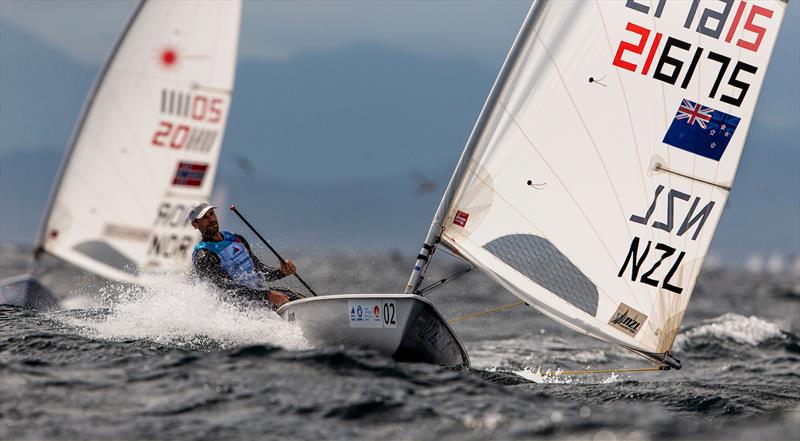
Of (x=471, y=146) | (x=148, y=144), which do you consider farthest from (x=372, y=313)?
(x=148, y=144)

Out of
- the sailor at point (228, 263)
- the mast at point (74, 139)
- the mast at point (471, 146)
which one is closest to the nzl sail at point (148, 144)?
the mast at point (74, 139)

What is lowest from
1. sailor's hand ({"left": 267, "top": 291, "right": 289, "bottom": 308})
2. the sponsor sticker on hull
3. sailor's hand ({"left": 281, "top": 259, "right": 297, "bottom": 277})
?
sailor's hand ({"left": 267, "top": 291, "right": 289, "bottom": 308})

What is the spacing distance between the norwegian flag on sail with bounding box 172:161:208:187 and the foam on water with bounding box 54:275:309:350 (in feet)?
16.1

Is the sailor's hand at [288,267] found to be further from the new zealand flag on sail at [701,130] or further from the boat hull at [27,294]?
the boat hull at [27,294]

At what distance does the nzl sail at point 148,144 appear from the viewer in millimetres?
12414

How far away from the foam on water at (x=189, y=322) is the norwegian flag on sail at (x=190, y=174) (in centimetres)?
489

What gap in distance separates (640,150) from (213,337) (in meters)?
3.42

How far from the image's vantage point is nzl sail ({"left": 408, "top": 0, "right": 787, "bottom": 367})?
23.8 ft

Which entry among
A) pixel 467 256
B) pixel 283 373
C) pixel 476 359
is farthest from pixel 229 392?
pixel 476 359

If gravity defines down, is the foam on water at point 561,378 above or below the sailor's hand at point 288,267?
below

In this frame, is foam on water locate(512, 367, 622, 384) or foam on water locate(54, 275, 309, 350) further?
foam on water locate(512, 367, 622, 384)

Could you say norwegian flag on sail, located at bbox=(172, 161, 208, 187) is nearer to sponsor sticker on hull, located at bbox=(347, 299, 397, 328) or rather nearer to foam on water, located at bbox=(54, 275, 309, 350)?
foam on water, located at bbox=(54, 275, 309, 350)

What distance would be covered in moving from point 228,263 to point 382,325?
5.63ft

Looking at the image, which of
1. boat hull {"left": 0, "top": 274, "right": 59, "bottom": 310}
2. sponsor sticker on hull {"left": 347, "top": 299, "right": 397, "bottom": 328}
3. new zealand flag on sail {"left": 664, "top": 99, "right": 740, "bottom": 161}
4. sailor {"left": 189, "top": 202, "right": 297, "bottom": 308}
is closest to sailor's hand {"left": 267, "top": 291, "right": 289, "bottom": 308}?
sailor {"left": 189, "top": 202, "right": 297, "bottom": 308}
